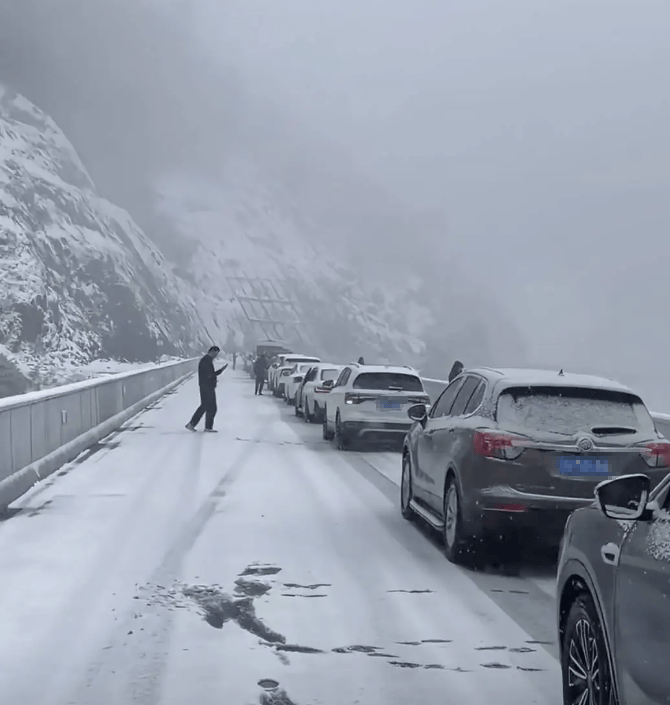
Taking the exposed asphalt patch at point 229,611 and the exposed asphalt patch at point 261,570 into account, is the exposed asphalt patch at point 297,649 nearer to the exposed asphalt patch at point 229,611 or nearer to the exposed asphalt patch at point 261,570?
the exposed asphalt patch at point 229,611

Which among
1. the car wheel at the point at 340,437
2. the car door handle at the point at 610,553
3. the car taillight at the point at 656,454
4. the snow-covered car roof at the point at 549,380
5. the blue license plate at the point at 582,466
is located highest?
the snow-covered car roof at the point at 549,380

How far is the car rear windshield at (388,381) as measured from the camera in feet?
61.1

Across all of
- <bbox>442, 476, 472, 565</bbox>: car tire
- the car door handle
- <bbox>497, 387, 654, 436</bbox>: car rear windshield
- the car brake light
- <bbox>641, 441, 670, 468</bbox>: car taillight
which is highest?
<bbox>497, 387, 654, 436</bbox>: car rear windshield

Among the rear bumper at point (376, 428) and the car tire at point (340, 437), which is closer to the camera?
the rear bumper at point (376, 428)

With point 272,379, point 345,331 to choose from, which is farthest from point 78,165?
point 272,379

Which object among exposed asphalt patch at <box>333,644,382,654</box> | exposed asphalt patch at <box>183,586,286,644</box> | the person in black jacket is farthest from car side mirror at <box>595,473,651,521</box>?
the person in black jacket

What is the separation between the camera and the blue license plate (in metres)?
7.73

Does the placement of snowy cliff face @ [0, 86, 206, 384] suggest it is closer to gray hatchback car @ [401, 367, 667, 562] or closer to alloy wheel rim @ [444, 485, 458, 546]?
alloy wheel rim @ [444, 485, 458, 546]

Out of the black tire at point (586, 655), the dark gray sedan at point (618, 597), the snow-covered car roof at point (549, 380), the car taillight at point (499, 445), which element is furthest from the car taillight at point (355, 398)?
the black tire at point (586, 655)

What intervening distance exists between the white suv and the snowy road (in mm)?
5132

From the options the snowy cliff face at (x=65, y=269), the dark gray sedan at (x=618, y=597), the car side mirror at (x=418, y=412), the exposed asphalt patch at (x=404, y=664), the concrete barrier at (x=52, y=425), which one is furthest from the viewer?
the snowy cliff face at (x=65, y=269)

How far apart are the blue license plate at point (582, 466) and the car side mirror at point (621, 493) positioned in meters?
3.79

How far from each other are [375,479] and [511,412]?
652 cm

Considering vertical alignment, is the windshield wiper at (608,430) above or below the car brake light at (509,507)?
above
